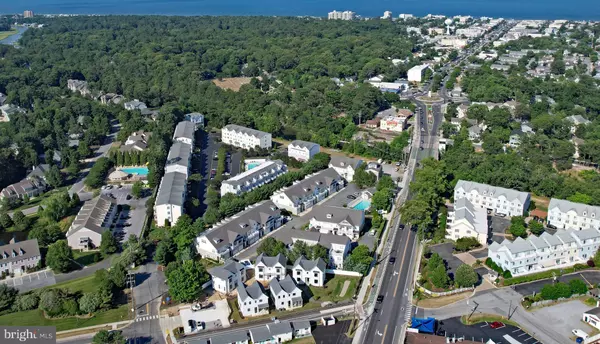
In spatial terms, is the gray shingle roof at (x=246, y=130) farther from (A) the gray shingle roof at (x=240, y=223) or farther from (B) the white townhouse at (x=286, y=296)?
(B) the white townhouse at (x=286, y=296)

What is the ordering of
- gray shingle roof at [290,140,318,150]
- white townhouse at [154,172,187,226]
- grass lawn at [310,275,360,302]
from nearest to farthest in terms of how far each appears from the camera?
grass lawn at [310,275,360,302] < white townhouse at [154,172,187,226] < gray shingle roof at [290,140,318,150]

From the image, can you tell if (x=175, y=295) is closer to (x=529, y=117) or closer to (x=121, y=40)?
(x=529, y=117)

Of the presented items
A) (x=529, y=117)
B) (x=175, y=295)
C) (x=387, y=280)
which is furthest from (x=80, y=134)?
(x=529, y=117)

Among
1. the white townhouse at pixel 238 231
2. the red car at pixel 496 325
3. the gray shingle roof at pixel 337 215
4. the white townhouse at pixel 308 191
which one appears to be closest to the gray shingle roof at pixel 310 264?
the white townhouse at pixel 238 231

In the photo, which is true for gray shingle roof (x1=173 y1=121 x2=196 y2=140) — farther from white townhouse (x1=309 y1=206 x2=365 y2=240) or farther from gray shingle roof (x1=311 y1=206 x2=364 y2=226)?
white townhouse (x1=309 y1=206 x2=365 y2=240)

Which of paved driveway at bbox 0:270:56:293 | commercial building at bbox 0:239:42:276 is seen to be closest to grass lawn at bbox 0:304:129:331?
paved driveway at bbox 0:270:56:293

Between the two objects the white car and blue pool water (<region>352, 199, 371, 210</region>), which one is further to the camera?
blue pool water (<region>352, 199, 371, 210</region>)
